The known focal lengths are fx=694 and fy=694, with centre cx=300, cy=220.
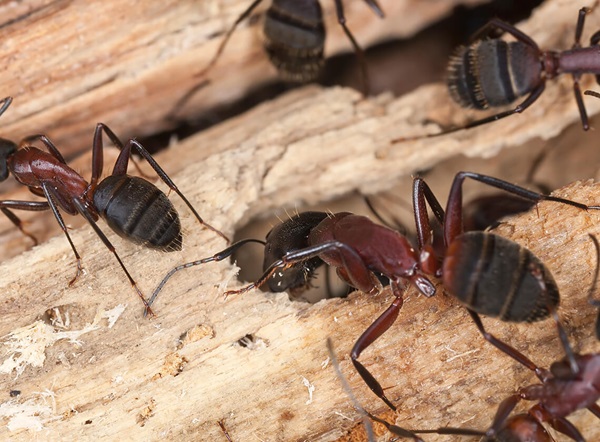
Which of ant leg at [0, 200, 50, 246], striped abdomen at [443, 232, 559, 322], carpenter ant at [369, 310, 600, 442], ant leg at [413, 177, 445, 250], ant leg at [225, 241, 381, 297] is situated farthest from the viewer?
ant leg at [0, 200, 50, 246]

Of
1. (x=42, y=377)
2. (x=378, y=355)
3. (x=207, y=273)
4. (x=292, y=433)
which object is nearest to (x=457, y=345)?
(x=378, y=355)

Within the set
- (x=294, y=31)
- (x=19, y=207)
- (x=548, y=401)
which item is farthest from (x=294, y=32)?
(x=548, y=401)

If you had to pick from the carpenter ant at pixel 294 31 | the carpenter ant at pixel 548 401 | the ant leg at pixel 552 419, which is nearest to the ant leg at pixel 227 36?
the carpenter ant at pixel 294 31

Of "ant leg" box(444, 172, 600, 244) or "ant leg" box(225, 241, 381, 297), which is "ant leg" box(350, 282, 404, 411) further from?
"ant leg" box(444, 172, 600, 244)

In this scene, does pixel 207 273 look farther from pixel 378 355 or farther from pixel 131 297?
pixel 378 355

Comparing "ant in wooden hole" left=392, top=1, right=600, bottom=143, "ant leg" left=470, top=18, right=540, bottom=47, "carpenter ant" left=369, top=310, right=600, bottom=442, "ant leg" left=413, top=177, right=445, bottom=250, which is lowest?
"carpenter ant" left=369, top=310, right=600, bottom=442

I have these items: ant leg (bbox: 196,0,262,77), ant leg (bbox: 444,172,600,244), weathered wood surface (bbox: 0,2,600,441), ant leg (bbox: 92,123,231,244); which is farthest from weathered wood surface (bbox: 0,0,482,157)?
ant leg (bbox: 444,172,600,244)

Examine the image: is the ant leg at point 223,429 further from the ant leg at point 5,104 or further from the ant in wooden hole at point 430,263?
the ant leg at point 5,104
